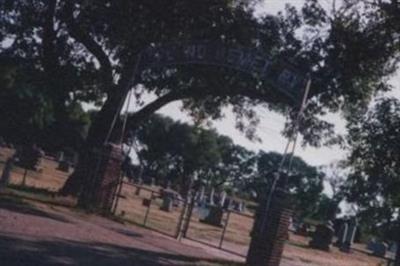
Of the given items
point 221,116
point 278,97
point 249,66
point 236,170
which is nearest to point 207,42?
point 249,66

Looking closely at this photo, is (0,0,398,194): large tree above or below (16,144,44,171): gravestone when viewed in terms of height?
above

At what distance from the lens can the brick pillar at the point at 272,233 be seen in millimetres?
14531

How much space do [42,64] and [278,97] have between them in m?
9.09

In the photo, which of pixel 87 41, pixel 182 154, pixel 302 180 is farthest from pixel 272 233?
pixel 302 180

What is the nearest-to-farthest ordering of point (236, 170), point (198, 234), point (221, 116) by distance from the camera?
1. point (198, 234)
2. point (221, 116)
3. point (236, 170)

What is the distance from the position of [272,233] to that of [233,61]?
6.06 m

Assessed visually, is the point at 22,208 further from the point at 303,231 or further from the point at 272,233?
the point at 303,231

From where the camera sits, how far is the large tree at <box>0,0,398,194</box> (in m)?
19.8

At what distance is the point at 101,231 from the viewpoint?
15016mm

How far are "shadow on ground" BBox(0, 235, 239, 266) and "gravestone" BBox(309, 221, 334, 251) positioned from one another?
1755cm

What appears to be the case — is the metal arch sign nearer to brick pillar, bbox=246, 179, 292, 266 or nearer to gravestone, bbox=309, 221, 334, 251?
brick pillar, bbox=246, 179, 292, 266

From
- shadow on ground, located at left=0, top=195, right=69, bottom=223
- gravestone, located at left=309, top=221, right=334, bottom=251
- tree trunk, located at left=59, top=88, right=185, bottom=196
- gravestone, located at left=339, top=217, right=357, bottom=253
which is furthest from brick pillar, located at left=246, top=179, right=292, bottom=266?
gravestone, located at left=339, top=217, right=357, bottom=253

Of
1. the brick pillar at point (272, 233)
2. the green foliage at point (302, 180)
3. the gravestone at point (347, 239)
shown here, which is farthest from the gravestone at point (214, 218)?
the green foliage at point (302, 180)

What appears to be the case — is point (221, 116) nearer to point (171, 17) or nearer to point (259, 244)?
point (171, 17)
